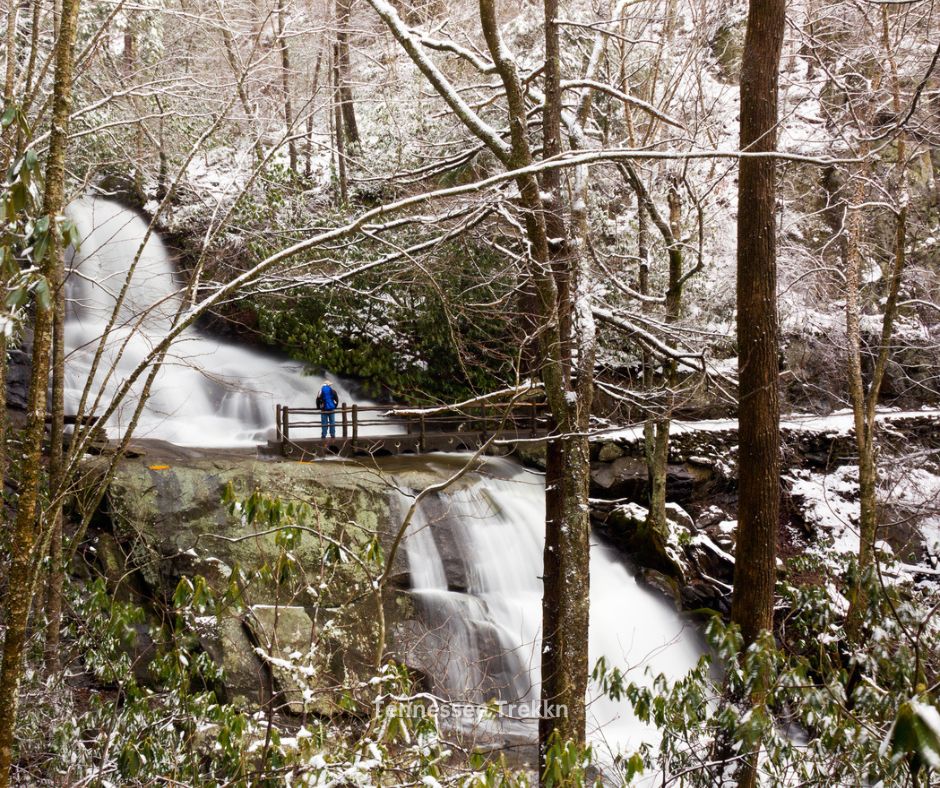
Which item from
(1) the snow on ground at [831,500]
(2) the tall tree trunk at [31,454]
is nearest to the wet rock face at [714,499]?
(1) the snow on ground at [831,500]

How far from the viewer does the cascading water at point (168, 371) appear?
1377 centimetres

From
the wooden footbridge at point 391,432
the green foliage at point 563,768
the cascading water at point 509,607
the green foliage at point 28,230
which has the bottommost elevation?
the cascading water at point 509,607

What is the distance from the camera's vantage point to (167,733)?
495 centimetres

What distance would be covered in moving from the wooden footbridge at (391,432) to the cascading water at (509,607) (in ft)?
4.81

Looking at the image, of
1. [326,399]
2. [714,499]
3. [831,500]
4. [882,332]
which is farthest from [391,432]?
[882,332]

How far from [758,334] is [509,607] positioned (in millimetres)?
6035

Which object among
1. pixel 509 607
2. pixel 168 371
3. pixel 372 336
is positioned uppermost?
pixel 372 336

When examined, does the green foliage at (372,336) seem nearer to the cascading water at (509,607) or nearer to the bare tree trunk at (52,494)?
the cascading water at (509,607)

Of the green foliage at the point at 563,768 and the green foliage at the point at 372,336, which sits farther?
the green foliage at the point at 372,336

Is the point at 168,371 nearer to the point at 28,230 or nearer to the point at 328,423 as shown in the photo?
the point at 328,423

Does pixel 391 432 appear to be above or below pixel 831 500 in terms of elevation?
above

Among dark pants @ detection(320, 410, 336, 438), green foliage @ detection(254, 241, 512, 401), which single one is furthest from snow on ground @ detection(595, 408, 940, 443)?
dark pants @ detection(320, 410, 336, 438)

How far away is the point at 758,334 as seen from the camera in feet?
17.2

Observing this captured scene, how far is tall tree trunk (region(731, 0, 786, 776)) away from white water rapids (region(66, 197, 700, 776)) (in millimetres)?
2221
